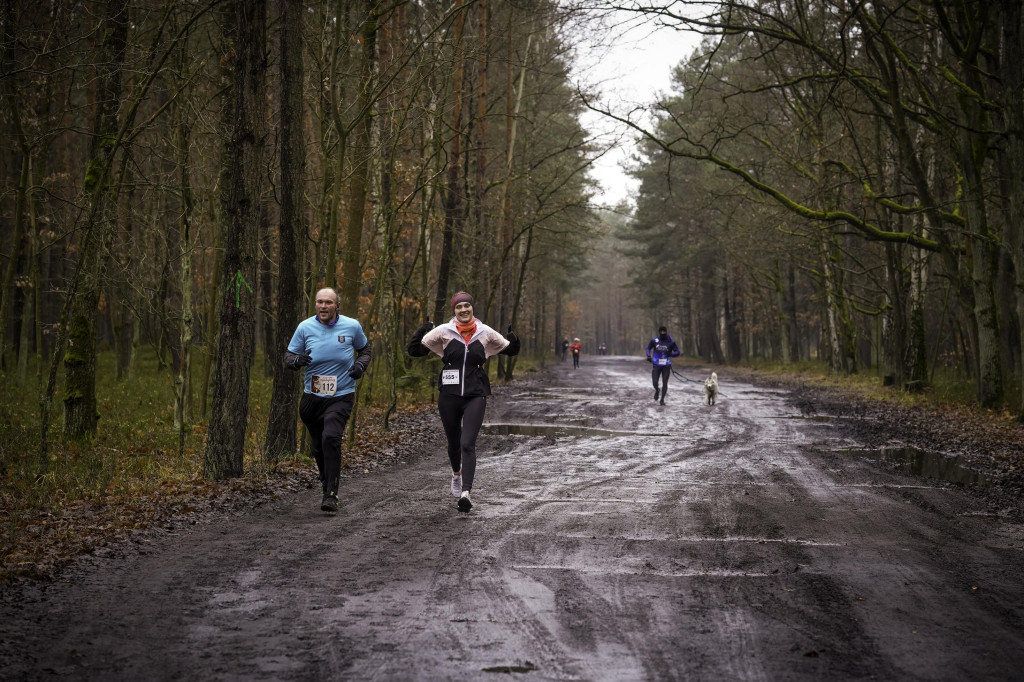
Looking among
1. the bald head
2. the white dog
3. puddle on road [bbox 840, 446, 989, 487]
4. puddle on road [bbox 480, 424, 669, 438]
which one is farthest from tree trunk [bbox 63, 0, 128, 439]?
the white dog

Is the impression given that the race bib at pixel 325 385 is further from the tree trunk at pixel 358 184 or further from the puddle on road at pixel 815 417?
the puddle on road at pixel 815 417

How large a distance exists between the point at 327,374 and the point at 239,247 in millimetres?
2356

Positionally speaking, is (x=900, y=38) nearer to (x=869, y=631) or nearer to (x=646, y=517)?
(x=646, y=517)

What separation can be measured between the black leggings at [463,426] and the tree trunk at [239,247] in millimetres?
2657

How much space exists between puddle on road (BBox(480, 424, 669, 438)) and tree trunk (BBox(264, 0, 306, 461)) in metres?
4.85

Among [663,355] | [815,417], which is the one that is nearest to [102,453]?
[815,417]

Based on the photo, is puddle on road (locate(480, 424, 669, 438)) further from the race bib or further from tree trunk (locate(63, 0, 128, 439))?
the race bib

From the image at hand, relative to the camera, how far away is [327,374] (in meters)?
8.99

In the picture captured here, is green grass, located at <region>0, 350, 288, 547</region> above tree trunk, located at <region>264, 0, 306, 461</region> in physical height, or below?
below

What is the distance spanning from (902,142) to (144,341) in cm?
3844

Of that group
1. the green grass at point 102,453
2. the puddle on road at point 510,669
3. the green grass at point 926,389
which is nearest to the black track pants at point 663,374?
the green grass at point 926,389

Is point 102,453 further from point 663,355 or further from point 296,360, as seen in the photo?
point 663,355

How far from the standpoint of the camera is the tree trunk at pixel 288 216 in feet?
38.9

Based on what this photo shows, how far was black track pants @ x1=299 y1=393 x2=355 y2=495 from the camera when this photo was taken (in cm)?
873
